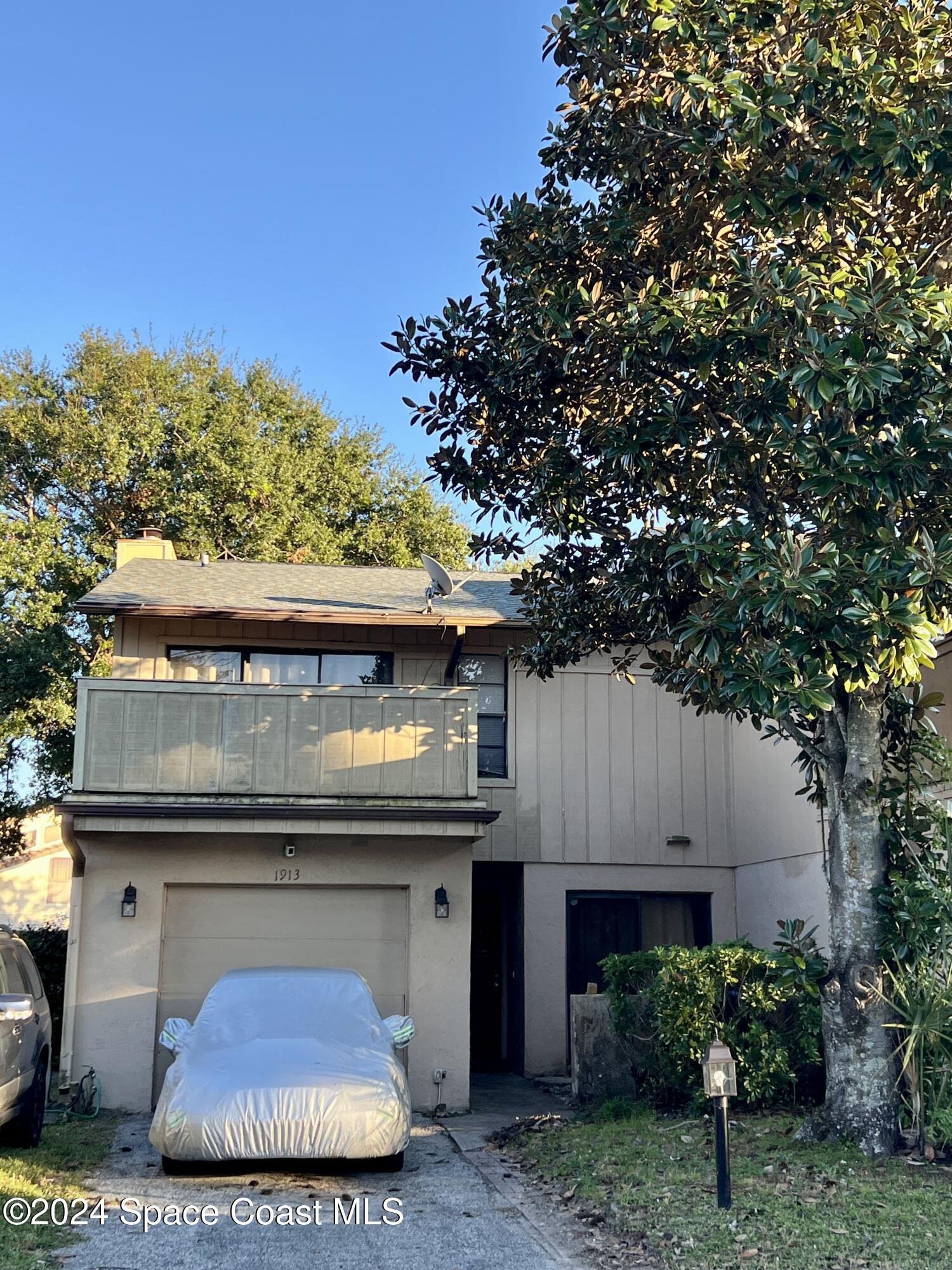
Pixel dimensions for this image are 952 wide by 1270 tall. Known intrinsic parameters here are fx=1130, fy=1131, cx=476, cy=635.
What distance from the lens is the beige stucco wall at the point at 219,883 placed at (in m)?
11.9

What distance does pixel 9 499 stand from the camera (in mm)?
24250

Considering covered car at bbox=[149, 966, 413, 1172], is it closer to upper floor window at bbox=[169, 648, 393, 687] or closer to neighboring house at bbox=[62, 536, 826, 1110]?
neighboring house at bbox=[62, 536, 826, 1110]

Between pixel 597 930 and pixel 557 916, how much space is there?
2.11ft

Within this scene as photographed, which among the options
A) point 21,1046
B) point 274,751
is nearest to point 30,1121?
point 21,1046

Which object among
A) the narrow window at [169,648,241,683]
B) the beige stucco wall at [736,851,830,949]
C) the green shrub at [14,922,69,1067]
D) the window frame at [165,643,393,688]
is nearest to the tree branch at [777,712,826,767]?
the beige stucco wall at [736,851,830,949]

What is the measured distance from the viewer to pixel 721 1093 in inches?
265

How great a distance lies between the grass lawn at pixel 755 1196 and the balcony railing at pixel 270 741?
431 cm

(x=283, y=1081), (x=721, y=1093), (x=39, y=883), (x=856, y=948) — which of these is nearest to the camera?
(x=721, y=1093)

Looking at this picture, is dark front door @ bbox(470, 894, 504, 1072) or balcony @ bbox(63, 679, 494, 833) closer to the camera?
balcony @ bbox(63, 679, 494, 833)

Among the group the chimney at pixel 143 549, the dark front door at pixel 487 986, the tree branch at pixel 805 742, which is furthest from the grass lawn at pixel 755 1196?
the chimney at pixel 143 549

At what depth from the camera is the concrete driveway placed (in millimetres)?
6332

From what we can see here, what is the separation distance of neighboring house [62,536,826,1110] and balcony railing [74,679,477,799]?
0.02 metres

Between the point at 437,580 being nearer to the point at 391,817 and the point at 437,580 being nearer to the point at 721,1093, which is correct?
the point at 391,817

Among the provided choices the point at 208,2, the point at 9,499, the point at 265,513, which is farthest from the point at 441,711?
the point at 9,499
